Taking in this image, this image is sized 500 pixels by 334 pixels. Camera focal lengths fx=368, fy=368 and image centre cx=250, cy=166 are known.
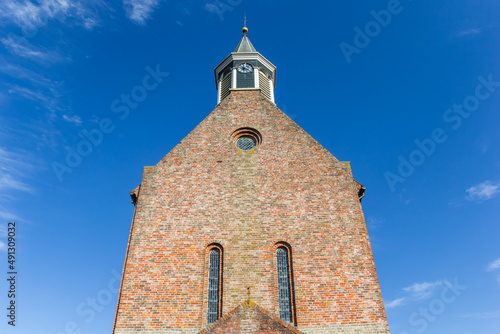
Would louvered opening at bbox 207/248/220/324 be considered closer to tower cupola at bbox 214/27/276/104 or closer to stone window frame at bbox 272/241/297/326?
stone window frame at bbox 272/241/297/326

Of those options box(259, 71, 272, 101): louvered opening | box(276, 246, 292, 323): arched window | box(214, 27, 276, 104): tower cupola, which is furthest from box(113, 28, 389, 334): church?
box(259, 71, 272, 101): louvered opening

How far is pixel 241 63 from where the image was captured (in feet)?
67.8

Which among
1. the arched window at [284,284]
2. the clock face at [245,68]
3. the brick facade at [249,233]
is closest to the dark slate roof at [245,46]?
the clock face at [245,68]

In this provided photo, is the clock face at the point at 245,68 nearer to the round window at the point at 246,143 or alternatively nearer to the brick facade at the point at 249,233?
the brick facade at the point at 249,233

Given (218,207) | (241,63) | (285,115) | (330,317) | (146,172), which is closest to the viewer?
(330,317)

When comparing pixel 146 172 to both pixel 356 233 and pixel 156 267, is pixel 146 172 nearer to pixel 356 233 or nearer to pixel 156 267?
pixel 156 267

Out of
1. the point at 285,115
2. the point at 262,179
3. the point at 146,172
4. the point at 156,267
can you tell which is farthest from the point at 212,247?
the point at 285,115

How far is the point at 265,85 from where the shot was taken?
2066 centimetres

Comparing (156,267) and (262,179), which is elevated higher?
(262,179)

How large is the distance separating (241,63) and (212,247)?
11556 millimetres

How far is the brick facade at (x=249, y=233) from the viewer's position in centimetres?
1162

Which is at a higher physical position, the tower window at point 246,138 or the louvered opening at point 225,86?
the louvered opening at point 225,86

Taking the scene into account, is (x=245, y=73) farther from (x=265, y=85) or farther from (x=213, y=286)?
(x=213, y=286)

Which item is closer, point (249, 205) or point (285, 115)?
point (249, 205)
